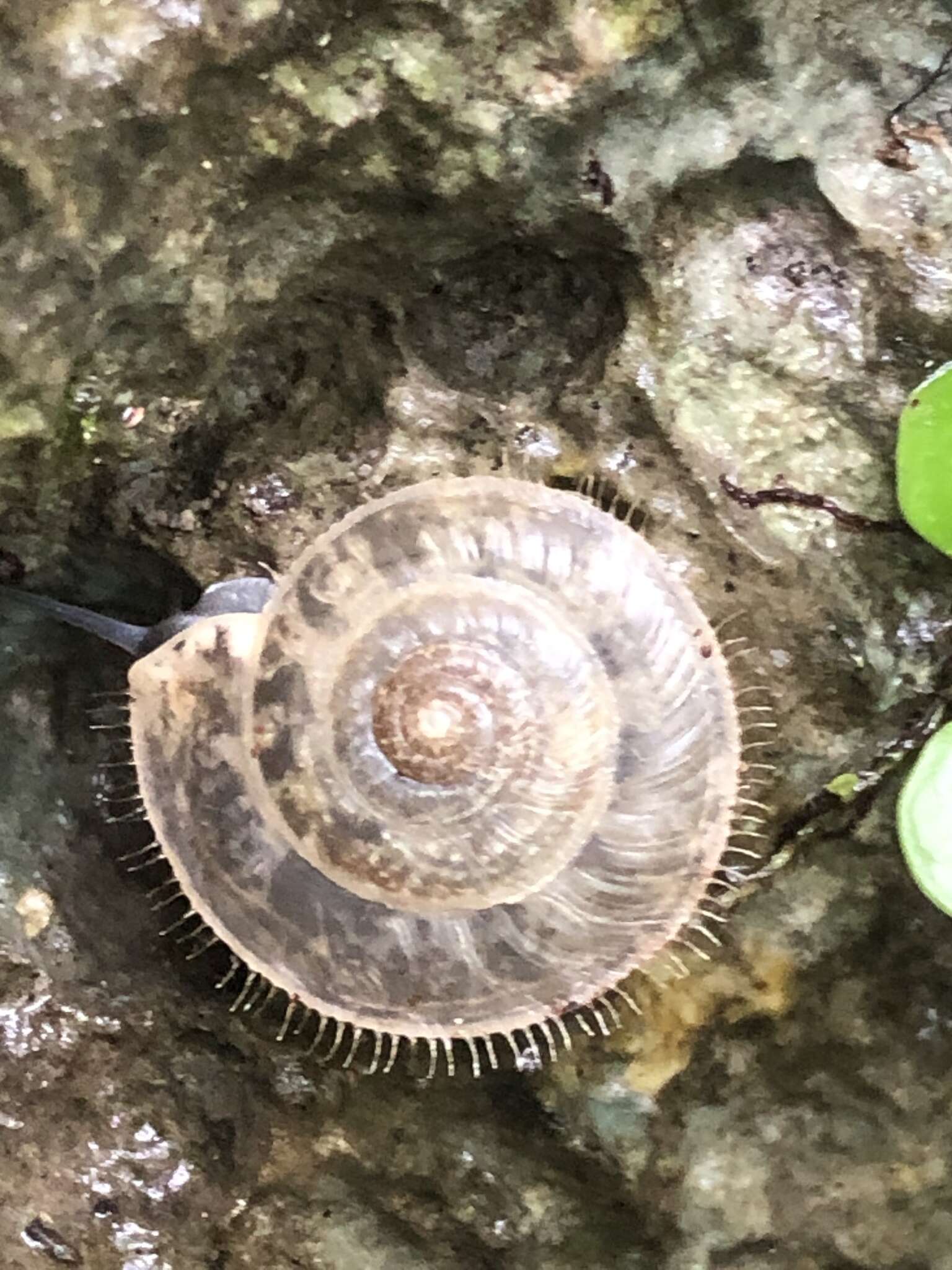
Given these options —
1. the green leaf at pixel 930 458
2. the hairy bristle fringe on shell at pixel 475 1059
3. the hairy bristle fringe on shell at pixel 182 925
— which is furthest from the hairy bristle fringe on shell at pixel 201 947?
the green leaf at pixel 930 458

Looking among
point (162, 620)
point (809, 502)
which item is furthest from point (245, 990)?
point (809, 502)

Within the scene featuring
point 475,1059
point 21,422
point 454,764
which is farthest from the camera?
point 475,1059

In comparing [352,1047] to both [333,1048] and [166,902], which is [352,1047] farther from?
[166,902]

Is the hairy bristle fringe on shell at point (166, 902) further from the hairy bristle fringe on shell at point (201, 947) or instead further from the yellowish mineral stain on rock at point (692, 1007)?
the yellowish mineral stain on rock at point (692, 1007)

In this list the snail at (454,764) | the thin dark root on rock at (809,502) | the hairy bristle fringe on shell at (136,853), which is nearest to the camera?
the snail at (454,764)

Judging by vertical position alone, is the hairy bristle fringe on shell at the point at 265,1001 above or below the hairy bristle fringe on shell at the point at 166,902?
below

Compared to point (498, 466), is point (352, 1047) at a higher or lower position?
lower
